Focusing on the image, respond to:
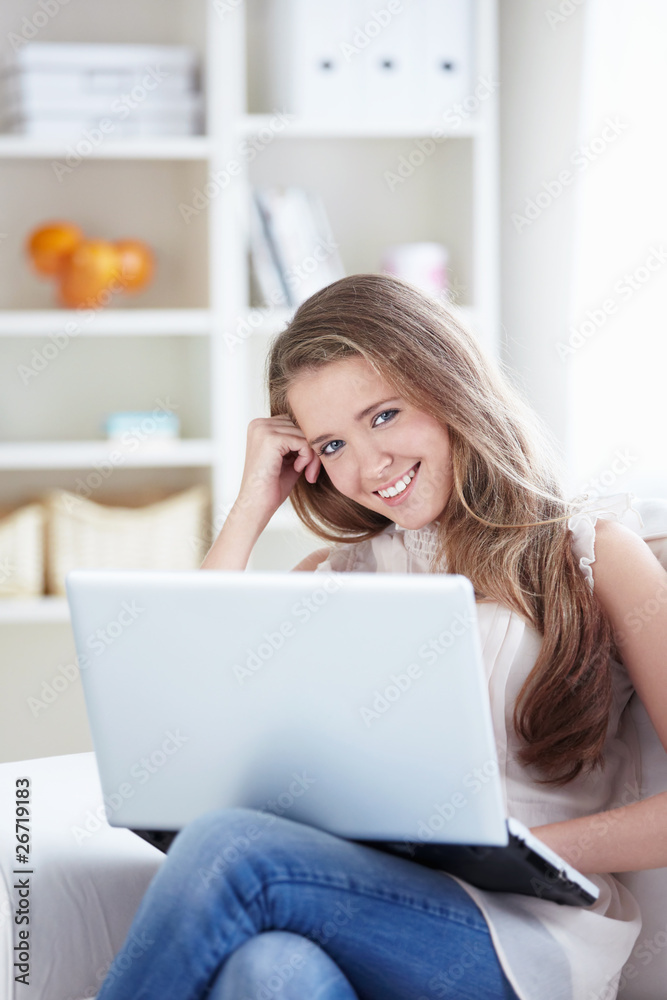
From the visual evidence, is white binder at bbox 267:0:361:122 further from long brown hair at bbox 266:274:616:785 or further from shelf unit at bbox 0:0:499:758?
long brown hair at bbox 266:274:616:785

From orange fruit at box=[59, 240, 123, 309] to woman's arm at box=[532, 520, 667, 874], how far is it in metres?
1.38

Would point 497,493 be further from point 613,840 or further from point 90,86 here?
point 90,86

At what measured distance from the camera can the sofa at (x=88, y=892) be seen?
1038 mm

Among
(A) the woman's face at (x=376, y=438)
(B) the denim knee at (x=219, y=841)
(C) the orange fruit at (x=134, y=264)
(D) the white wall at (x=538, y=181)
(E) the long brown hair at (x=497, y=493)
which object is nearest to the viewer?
(B) the denim knee at (x=219, y=841)

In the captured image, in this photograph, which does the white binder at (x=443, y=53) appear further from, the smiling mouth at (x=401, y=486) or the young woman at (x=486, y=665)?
the smiling mouth at (x=401, y=486)

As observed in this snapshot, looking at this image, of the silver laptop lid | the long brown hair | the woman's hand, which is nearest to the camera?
the silver laptop lid

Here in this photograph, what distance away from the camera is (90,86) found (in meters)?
2.06

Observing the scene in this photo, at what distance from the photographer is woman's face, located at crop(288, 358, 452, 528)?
3.81 feet

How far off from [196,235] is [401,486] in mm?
1271

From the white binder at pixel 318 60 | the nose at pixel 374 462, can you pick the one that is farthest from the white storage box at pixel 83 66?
the nose at pixel 374 462

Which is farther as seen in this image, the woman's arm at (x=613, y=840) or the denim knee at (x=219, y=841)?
the woman's arm at (x=613, y=840)

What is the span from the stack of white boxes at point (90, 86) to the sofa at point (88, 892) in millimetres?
1449

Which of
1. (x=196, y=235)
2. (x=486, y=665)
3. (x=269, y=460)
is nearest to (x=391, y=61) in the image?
(x=196, y=235)

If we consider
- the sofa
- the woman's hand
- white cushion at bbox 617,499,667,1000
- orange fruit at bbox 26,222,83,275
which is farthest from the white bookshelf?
white cushion at bbox 617,499,667,1000
